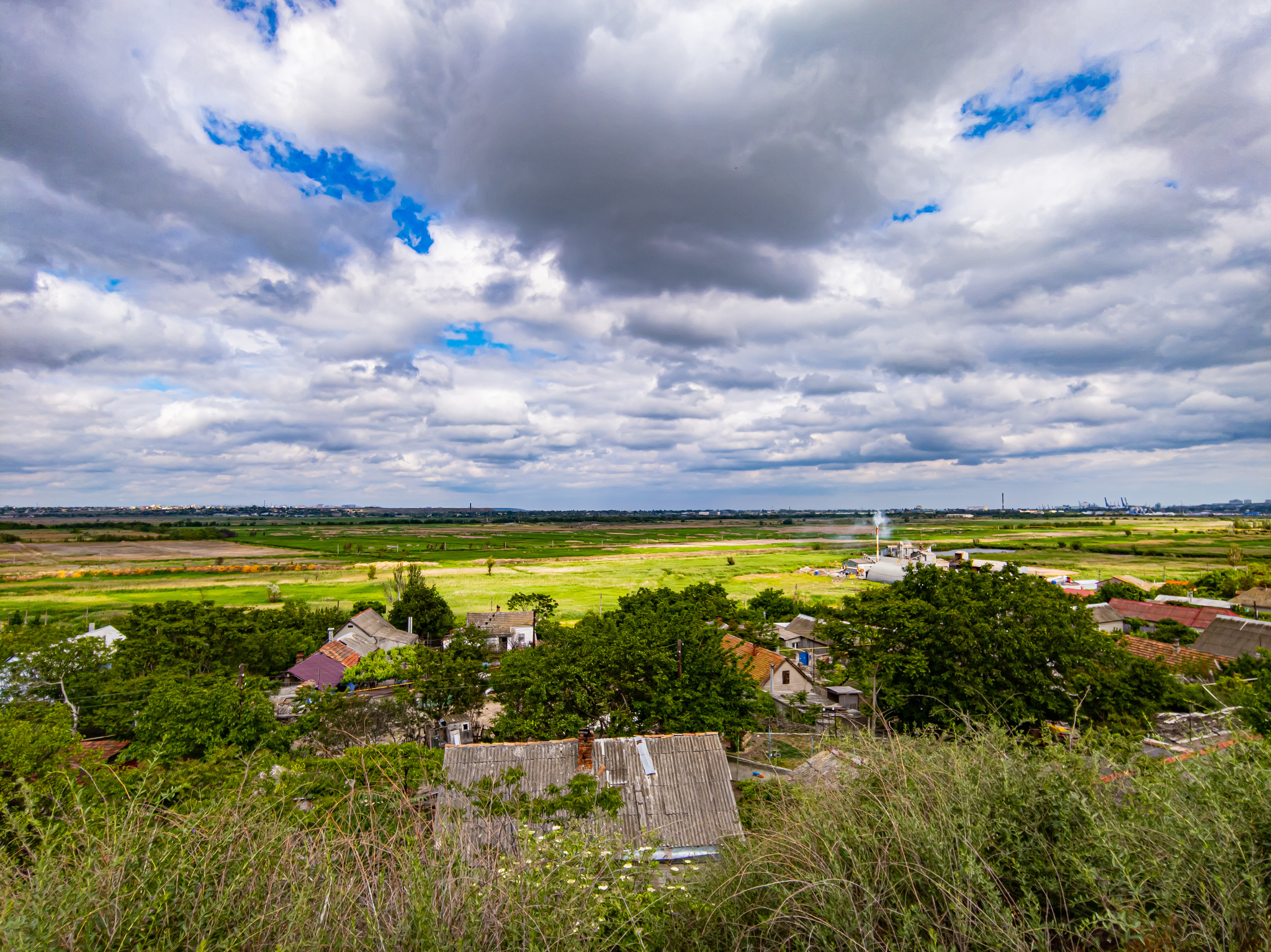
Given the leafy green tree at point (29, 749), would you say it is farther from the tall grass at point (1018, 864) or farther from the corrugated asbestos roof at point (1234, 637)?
the corrugated asbestos roof at point (1234, 637)

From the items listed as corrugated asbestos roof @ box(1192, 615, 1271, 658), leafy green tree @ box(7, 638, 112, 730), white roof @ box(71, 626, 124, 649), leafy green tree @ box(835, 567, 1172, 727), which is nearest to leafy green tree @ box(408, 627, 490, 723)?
leafy green tree @ box(7, 638, 112, 730)

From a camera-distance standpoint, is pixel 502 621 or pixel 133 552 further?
pixel 133 552

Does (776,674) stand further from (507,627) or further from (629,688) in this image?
(507,627)

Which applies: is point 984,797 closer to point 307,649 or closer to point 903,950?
point 903,950

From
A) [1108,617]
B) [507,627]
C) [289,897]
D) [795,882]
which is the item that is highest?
[289,897]

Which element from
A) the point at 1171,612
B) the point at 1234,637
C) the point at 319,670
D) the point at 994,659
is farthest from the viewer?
the point at 1171,612

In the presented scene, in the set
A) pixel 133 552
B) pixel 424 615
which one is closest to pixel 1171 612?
pixel 424 615

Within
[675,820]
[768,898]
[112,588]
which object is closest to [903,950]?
[768,898]
